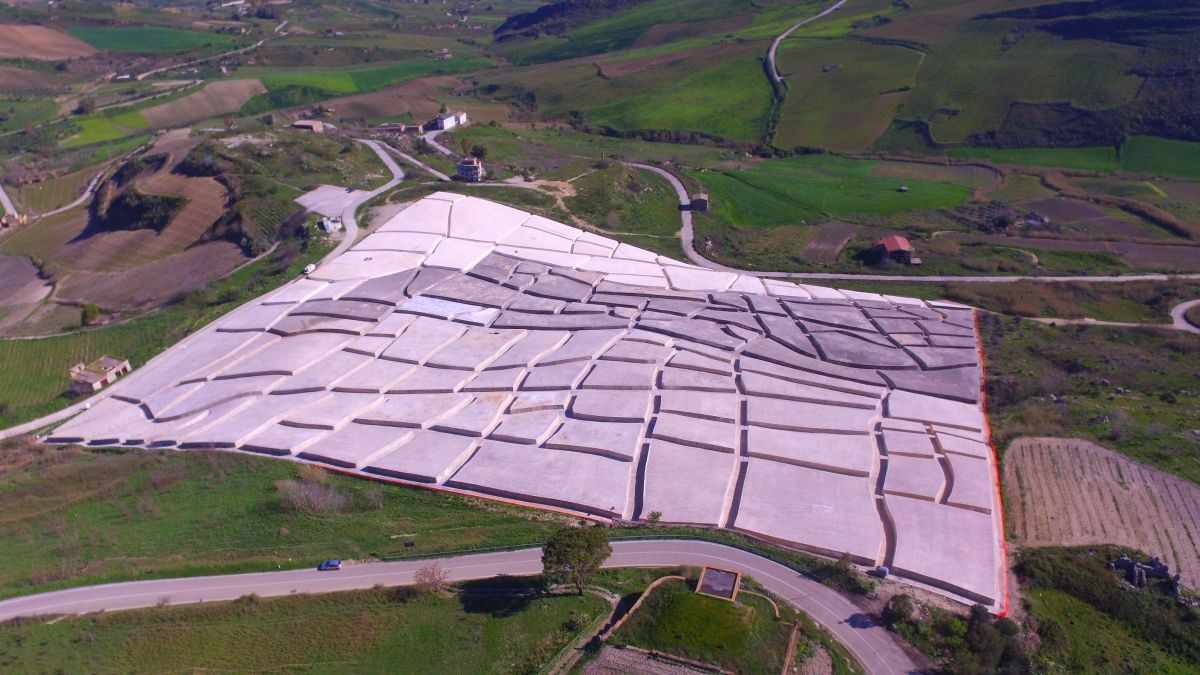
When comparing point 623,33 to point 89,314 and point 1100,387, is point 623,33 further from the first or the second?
point 1100,387

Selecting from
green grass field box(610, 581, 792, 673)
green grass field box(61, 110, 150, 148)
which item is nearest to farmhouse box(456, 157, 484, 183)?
green grass field box(610, 581, 792, 673)

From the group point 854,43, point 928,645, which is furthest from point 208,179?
point 854,43

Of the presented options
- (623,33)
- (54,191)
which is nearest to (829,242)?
(54,191)

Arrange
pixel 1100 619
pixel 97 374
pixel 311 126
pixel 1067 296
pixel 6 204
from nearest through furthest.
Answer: pixel 1100 619 → pixel 97 374 → pixel 1067 296 → pixel 6 204 → pixel 311 126

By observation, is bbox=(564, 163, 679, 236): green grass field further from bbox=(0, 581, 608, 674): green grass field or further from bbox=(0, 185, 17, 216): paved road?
bbox=(0, 185, 17, 216): paved road

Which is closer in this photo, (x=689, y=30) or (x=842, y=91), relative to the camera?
(x=842, y=91)

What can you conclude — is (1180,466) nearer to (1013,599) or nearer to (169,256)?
(1013,599)

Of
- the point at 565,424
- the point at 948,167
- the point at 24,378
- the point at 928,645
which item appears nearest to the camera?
the point at 928,645
